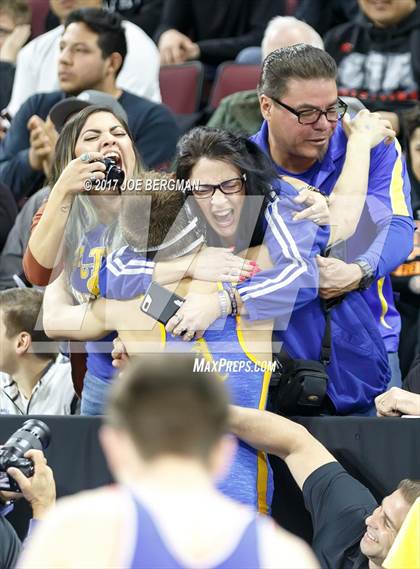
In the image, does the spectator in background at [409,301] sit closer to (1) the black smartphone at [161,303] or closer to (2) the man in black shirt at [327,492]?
(2) the man in black shirt at [327,492]

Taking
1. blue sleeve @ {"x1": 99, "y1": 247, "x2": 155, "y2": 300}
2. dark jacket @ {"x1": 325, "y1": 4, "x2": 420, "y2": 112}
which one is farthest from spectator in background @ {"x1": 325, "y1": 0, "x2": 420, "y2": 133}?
blue sleeve @ {"x1": 99, "y1": 247, "x2": 155, "y2": 300}

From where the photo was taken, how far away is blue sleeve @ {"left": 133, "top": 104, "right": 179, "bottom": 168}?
20.7 ft

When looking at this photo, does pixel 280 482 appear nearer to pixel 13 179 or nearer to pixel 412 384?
pixel 412 384

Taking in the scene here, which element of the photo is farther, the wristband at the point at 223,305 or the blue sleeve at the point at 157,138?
the blue sleeve at the point at 157,138

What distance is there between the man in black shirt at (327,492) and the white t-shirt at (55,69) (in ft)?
10.8

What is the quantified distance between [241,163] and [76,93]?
2353 mm

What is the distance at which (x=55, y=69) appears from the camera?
7219 millimetres

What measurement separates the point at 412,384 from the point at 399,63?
8.02 ft

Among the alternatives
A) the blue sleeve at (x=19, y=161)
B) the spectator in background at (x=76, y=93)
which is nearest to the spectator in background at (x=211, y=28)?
the spectator in background at (x=76, y=93)

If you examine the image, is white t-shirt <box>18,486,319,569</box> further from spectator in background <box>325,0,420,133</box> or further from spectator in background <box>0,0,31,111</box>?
spectator in background <box>0,0,31,111</box>

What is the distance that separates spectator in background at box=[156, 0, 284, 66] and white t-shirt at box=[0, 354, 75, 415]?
3.43 m

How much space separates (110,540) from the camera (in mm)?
2100

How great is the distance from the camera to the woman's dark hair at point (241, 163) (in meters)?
4.35

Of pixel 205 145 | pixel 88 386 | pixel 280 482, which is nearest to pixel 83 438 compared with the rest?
pixel 88 386
